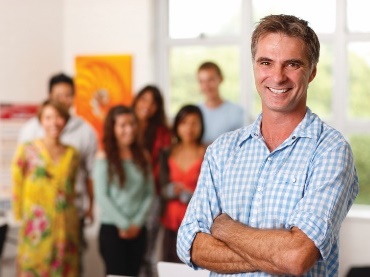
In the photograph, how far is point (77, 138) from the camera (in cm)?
533

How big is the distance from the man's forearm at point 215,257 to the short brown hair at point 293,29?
60 cm

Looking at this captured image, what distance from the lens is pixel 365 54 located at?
539 centimetres

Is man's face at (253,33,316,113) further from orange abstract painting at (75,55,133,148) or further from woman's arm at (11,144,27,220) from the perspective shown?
orange abstract painting at (75,55,133,148)

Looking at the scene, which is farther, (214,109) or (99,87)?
(99,87)

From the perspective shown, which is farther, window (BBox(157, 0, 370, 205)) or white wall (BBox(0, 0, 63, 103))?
white wall (BBox(0, 0, 63, 103))

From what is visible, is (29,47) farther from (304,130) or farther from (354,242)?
(304,130)

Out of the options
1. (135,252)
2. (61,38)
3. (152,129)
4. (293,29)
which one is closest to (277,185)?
(293,29)

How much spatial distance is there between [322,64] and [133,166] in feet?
5.84

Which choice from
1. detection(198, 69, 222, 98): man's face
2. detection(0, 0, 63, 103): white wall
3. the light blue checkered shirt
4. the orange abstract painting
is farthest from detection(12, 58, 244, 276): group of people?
the light blue checkered shirt

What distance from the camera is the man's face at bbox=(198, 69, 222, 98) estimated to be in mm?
5285

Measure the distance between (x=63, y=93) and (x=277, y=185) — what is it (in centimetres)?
355

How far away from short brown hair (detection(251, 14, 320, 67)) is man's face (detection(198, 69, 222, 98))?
10.6 feet

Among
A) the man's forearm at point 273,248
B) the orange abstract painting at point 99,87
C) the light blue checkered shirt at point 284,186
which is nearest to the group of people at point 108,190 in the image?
the orange abstract painting at point 99,87

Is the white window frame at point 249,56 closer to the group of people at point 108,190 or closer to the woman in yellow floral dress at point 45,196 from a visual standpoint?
the group of people at point 108,190
